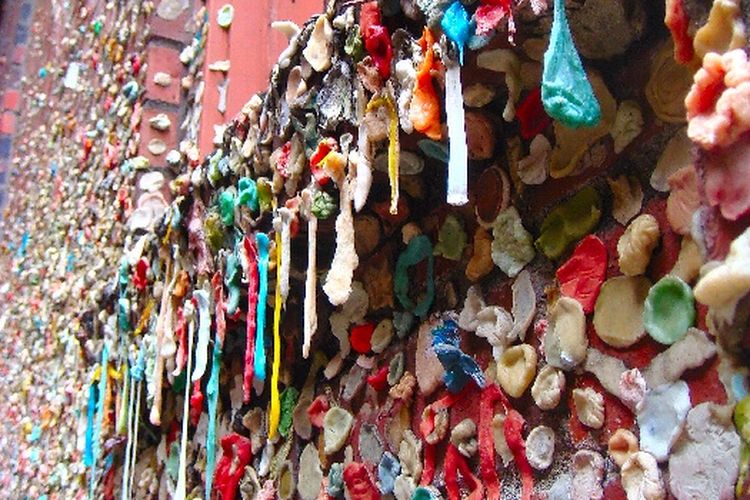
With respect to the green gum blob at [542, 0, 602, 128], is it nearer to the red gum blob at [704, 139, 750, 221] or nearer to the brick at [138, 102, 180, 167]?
the red gum blob at [704, 139, 750, 221]

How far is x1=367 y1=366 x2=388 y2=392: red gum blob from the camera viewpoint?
1063 mm

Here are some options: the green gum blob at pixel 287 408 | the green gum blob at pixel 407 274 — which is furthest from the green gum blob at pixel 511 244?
the green gum blob at pixel 287 408

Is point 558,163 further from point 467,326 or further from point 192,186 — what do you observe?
point 192,186

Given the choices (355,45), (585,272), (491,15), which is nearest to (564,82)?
(491,15)

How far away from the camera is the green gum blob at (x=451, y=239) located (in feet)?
3.13

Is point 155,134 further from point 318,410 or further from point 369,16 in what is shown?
point 369,16

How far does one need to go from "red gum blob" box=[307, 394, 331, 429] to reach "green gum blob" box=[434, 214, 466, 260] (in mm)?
306

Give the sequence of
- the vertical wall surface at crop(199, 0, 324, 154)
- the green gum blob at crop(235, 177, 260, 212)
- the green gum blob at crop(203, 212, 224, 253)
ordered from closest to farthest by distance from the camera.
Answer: the green gum blob at crop(235, 177, 260, 212) < the green gum blob at crop(203, 212, 224, 253) < the vertical wall surface at crop(199, 0, 324, 154)

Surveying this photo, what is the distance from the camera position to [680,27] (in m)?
0.54

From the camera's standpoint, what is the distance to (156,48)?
2061 millimetres

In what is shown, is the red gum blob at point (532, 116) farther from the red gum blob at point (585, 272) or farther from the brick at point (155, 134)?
the brick at point (155, 134)

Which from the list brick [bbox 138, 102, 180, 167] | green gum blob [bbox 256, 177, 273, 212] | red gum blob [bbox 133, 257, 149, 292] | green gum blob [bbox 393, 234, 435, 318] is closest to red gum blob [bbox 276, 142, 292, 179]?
green gum blob [bbox 256, 177, 273, 212]

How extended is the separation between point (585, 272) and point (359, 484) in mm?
414

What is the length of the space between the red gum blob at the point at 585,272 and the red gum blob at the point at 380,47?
0.24 metres
